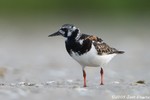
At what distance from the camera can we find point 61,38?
2786 centimetres

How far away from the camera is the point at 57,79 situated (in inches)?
560

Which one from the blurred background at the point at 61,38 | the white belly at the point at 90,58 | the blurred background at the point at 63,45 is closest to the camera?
the blurred background at the point at 63,45

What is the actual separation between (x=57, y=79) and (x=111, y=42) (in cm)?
1039

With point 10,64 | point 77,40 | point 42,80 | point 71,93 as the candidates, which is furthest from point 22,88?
point 10,64

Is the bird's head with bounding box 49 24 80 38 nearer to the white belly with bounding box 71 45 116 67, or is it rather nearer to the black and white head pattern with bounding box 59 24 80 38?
the black and white head pattern with bounding box 59 24 80 38

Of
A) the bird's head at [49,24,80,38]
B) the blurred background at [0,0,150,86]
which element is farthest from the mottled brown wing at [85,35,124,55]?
the blurred background at [0,0,150,86]

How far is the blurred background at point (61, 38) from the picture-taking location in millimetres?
15836

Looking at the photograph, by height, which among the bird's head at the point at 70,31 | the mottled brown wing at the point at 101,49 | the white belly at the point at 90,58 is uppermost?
the bird's head at the point at 70,31

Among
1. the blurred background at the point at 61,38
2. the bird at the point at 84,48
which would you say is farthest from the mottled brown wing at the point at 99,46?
the blurred background at the point at 61,38

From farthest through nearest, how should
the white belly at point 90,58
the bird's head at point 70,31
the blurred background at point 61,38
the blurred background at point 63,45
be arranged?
the blurred background at point 61,38
the bird's head at point 70,31
the white belly at point 90,58
the blurred background at point 63,45

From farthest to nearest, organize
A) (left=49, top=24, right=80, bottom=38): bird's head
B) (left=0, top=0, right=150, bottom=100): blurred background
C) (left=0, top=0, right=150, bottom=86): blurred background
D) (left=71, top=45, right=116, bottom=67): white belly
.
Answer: (left=0, top=0, right=150, bottom=86): blurred background < (left=49, top=24, right=80, bottom=38): bird's head < (left=71, top=45, right=116, bottom=67): white belly < (left=0, top=0, right=150, bottom=100): blurred background

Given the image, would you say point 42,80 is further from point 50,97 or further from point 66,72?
point 50,97

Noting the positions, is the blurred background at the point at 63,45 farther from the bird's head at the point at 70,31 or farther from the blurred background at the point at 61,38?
the bird's head at the point at 70,31

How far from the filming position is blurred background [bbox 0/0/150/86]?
15836 millimetres
